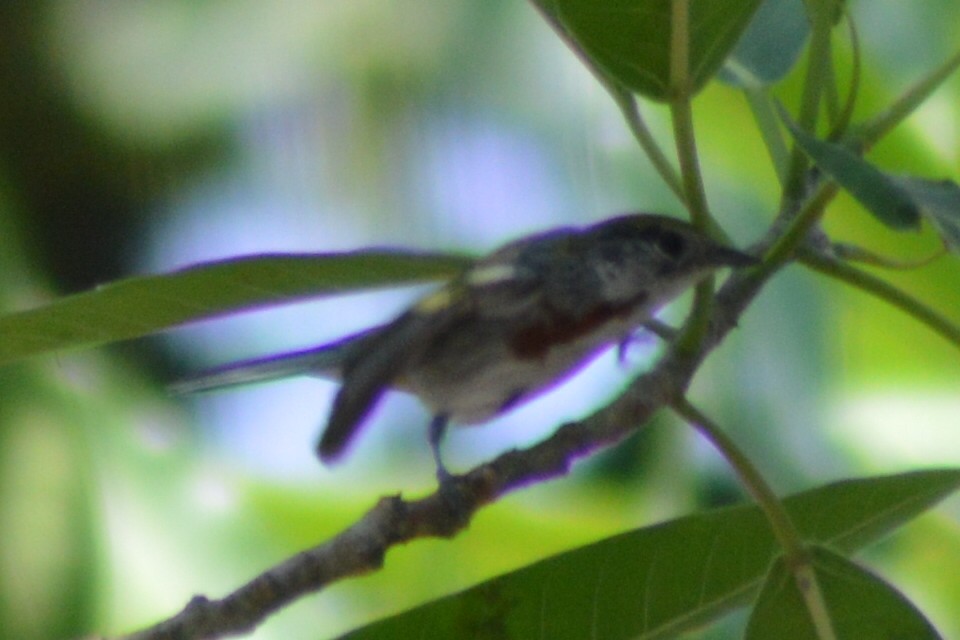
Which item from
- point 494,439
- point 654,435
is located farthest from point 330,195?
point 654,435

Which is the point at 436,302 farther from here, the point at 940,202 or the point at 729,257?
the point at 940,202

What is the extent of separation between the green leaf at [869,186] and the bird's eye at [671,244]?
1.39 feet

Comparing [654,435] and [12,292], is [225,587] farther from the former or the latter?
[654,435]

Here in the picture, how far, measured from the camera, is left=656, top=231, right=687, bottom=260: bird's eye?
4.09 feet

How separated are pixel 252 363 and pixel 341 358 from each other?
0.09 meters

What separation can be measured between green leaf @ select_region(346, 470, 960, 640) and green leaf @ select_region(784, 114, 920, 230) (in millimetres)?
345

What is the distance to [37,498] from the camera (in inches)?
102

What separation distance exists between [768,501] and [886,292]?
0.67 feet

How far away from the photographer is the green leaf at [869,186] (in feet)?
2.57

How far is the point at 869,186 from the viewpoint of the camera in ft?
2.59

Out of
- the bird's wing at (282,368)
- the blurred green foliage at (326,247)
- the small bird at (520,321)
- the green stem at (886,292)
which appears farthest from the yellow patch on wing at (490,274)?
the blurred green foliage at (326,247)

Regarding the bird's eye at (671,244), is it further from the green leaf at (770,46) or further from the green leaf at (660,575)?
the green leaf at (660,575)

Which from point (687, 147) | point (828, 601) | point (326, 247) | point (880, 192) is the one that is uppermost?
point (326, 247)

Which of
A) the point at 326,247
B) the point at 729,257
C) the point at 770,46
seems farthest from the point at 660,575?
the point at 326,247
